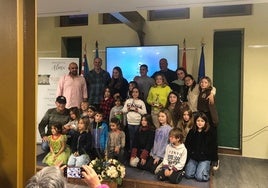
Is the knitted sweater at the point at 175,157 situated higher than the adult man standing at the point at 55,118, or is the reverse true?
the adult man standing at the point at 55,118

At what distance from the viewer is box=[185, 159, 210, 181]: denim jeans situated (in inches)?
136

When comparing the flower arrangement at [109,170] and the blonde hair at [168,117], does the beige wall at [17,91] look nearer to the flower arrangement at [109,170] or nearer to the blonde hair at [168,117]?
the flower arrangement at [109,170]

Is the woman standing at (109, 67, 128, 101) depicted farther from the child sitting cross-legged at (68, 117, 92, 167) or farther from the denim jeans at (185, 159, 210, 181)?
the denim jeans at (185, 159, 210, 181)

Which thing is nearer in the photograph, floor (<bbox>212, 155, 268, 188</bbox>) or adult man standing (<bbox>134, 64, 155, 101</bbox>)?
floor (<bbox>212, 155, 268, 188</bbox>)

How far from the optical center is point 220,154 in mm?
4930

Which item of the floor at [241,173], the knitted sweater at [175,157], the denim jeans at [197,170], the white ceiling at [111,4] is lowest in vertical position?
the floor at [241,173]

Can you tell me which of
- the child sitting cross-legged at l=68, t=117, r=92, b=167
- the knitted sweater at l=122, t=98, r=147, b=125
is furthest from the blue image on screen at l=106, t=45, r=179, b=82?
the child sitting cross-legged at l=68, t=117, r=92, b=167

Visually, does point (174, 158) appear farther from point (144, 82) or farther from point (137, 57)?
point (137, 57)

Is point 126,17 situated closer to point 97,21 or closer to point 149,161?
point 97,21

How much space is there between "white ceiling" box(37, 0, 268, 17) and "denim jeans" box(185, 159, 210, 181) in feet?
6.49

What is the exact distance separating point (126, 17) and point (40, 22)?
8.08 ft

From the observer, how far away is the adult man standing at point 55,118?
428cm

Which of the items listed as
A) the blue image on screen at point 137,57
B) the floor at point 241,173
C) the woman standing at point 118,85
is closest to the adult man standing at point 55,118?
the woman standing at point 118,85

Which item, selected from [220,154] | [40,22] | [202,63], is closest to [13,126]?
[202,63]
